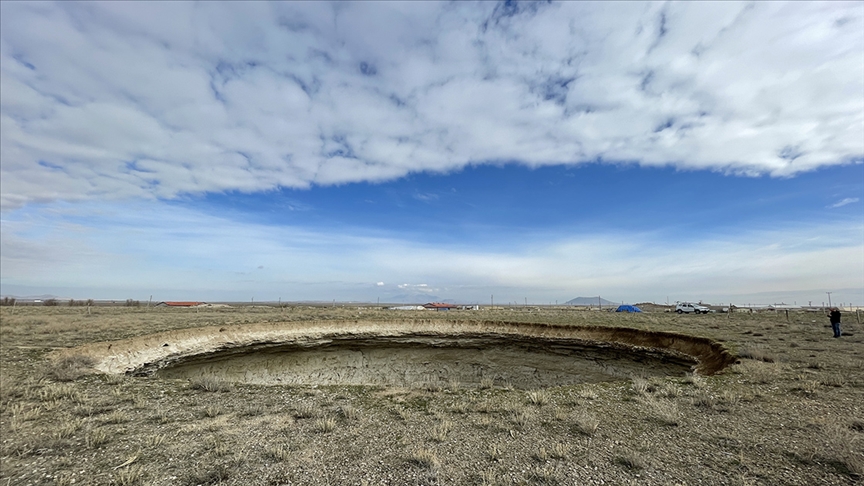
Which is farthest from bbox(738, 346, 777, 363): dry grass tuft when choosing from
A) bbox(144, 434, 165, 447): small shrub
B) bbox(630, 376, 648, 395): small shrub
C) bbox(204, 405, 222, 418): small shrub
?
bbox(144, 434, 165, 447): small shrub

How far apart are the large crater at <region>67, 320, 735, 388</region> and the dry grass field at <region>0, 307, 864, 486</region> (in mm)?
7351

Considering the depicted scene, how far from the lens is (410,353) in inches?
1078

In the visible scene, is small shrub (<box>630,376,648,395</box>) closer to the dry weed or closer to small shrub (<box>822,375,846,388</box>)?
small shrub (<box>822,375,846,388</box>)

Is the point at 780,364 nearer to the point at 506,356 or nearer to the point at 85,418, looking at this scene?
the point at 506,356

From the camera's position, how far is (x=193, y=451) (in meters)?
6.41

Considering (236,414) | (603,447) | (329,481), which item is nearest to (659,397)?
(603,447)

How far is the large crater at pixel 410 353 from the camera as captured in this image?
1881 cm

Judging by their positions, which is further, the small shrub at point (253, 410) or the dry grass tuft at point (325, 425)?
the small shrub at point (253, 410)

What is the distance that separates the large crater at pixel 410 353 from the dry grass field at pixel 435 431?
24.1ft

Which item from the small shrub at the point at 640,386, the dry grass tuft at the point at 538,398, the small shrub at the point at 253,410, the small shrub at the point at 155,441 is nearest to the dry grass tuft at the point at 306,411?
the small shrub at the point at 253,410

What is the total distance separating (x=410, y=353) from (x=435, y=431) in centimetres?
2077

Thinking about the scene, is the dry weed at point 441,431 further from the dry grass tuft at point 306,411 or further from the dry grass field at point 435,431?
the dry grass tuft at point 306,411

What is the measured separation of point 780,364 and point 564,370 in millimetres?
12442

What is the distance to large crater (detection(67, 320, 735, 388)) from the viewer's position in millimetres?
18812
